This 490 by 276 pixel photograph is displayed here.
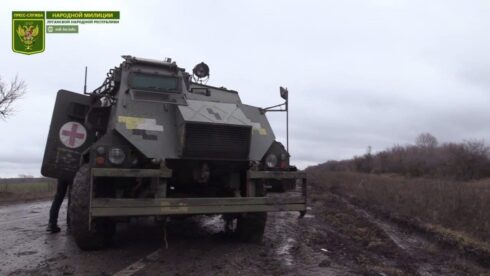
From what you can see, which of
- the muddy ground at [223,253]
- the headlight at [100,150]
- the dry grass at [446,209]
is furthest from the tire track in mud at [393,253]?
A: the headlight at [100,150]

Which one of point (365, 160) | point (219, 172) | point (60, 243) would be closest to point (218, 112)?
point (219, 172)

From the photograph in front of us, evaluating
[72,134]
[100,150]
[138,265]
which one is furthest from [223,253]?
[72,134]

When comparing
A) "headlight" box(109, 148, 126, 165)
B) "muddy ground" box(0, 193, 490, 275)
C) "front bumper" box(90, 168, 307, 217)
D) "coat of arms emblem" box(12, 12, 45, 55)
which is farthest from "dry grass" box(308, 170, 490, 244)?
"coat of arms emblem" box(12, 12, 45, 55)

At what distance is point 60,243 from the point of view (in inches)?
342

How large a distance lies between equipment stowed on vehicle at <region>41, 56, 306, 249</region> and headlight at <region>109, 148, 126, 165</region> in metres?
0.01

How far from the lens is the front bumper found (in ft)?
23.0

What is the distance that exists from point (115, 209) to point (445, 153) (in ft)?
167

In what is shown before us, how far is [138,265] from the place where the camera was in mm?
6934

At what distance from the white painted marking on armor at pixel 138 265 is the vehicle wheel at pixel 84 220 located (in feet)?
2.77

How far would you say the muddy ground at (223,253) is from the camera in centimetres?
681

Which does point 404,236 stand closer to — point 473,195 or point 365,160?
point 473,195

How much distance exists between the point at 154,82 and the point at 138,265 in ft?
11.3

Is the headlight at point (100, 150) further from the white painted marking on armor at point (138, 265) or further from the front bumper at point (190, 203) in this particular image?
the white painted marking on armor at point (138, 265)

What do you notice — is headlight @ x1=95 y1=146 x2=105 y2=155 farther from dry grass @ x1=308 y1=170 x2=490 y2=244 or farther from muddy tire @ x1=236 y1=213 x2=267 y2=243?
dry grass @ x1=308 y1=170 x2=490 y2=244
